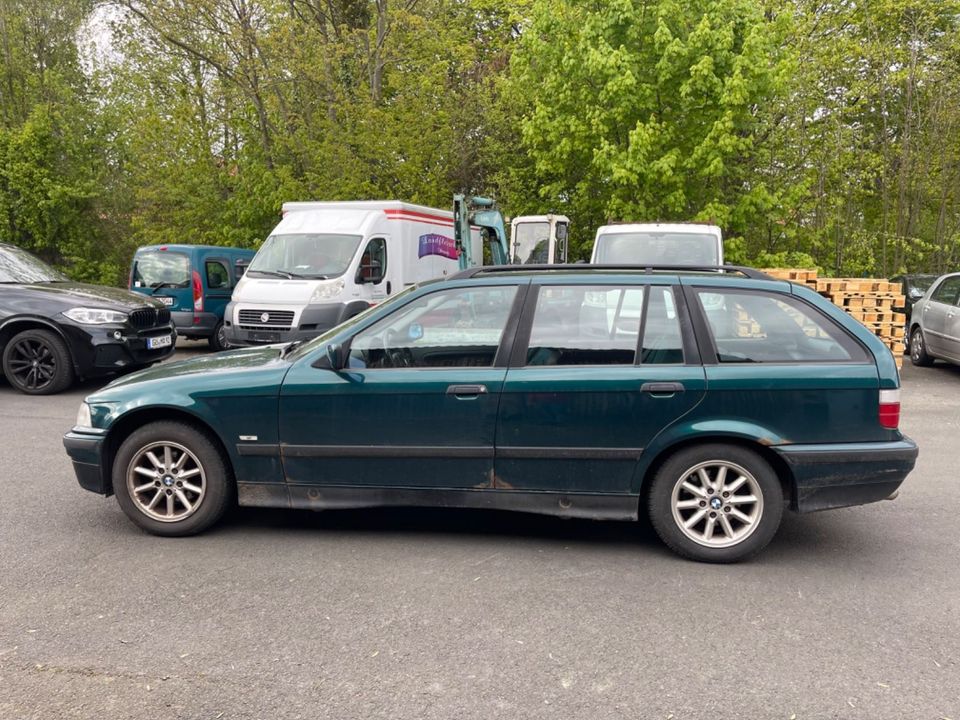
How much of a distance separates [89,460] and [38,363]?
5.79m

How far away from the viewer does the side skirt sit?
4.38m

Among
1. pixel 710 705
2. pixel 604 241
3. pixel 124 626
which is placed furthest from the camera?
pixel 604 241

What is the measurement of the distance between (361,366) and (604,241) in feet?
26.6

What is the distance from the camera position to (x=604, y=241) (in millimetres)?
12008

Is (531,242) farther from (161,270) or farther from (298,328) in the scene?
(161,270)

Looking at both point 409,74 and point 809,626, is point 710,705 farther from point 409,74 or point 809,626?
point 409,74

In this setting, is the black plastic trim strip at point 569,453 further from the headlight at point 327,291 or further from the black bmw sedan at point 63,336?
the headlight at point 327,291

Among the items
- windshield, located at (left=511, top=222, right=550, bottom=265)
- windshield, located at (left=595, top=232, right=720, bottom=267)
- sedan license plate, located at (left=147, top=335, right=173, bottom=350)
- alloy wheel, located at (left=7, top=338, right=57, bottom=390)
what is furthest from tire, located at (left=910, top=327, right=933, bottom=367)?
alloy wheel, located at (left=7, top=338, right=57, bottom=390)

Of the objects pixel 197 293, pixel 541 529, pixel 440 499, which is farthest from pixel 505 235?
pixel 440 499

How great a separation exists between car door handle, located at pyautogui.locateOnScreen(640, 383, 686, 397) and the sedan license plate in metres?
7.53

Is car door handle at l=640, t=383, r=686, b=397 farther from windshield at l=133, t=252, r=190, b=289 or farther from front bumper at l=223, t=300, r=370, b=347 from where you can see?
windshield at l=133, t=252, r=190, b=289

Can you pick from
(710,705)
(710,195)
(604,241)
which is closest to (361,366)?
(710,705)

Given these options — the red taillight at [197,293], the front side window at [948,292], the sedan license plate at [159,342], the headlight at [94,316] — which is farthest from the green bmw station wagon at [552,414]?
the red taillight at [197,293]

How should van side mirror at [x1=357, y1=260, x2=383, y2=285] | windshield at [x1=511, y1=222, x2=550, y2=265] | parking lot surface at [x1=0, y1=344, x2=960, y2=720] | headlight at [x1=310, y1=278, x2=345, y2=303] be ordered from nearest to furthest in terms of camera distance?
parking lot surface at [x1=0, y1=344, x2=960, y2=720] < headlight at [x1=310, y1=278, x2=345, y2=303] < van side mirror at [x1=357, y1=260, x2=383, y2=285] < windshield at [x1=511, y1=222, x2=550, y2=265]
